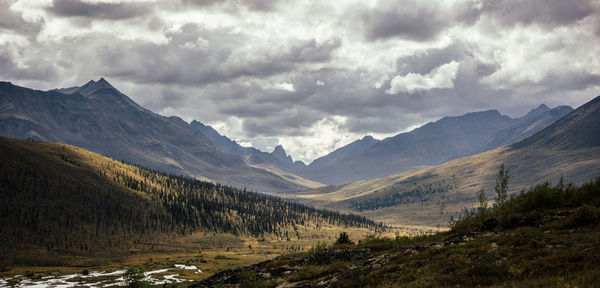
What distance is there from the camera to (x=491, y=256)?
1717 centimetres

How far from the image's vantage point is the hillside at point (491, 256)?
14.5 metres

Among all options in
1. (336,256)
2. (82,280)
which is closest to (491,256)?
(336,256)

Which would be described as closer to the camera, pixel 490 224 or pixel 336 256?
pixel 490 224

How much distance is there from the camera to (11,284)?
380 feet

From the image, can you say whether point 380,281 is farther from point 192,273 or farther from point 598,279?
point 192,273

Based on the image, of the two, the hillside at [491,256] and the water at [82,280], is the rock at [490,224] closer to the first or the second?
the hillside at [491,256]

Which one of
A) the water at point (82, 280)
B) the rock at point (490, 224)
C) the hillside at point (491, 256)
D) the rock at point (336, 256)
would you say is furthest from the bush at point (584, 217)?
the water at point (82, 280)

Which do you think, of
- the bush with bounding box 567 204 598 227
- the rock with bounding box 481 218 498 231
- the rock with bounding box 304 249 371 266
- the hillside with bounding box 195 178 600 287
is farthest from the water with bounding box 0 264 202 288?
the bush with bounding box 567 204 598 227

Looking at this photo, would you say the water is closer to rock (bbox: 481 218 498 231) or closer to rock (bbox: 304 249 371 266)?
rock (bbox: 304 249 371 266)

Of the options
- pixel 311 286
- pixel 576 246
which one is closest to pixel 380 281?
pixel 311 286

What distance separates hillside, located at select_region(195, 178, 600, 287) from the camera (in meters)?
14.5

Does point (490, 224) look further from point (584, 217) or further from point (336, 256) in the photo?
point (336, 256)

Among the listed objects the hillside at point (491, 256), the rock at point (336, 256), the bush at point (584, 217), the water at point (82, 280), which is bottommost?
the water at point (82, 280)

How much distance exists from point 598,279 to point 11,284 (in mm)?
154254
